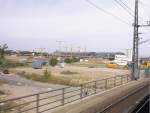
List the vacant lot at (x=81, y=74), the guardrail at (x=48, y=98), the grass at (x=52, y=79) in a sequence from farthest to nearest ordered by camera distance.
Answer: the vacant lot at (x=81, y=74) → the grass at (x=52, y=79) → the guardrail at (x=48, y=98)

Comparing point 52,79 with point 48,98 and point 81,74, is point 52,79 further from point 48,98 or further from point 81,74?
point 48,98

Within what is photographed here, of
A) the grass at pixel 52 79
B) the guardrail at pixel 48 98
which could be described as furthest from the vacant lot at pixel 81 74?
the guardrail at pixel 48 98

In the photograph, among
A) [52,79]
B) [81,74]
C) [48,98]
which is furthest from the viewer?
[81,74]

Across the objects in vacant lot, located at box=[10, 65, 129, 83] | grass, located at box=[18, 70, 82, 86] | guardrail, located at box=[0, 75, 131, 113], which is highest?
guardrail, located at box=[0, 75, 131, 113]

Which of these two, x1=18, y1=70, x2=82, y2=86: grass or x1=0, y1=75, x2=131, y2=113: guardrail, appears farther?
x1=18, y1=70, x2=82, y2=86: grass

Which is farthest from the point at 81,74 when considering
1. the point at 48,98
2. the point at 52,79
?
the point at 48,98

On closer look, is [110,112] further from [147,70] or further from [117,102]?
[147,70]

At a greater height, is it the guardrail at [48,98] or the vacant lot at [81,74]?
the guardrail at [48,98]

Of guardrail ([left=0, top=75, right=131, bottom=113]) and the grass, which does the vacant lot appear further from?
guardrail ([left=0, top=75, right=131, bottom=113])

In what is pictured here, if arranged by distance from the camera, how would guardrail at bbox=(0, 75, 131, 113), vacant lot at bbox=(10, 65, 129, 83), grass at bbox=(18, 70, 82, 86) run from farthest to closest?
1. vacant lot at bbox=(10, 65, 129, 83)
2. grass at bbox=(18, 70, 82, 86)
3. guardrail at bbox=(0, 75, 131, 113)

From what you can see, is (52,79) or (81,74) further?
(81,74)

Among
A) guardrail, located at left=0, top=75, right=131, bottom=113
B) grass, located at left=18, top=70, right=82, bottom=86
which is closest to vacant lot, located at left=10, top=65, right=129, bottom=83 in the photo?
grass, located at left=18, top=70, right=82, bottom=86

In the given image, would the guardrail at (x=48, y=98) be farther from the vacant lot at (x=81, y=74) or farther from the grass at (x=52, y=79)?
the vacant lot at (x=81, y=74)

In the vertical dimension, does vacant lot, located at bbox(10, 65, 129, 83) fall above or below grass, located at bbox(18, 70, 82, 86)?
above
